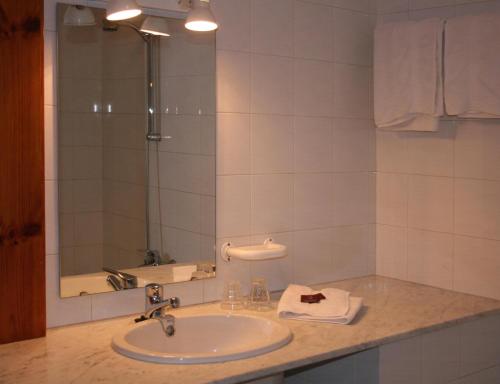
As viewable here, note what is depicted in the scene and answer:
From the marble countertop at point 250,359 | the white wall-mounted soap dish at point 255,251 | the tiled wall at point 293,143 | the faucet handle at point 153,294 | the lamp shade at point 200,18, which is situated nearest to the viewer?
the marble countertop at point 250,359

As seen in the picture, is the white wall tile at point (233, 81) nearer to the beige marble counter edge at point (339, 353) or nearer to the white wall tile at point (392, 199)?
the white wall tile at point (392, 199)

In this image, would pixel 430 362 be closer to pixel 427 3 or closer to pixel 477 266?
pixel 477 266

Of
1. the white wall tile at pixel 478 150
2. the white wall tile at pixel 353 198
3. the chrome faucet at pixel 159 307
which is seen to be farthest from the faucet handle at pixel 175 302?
the white wall tile at pixel 478 150

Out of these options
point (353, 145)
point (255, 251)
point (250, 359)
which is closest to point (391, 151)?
point (353, 145)

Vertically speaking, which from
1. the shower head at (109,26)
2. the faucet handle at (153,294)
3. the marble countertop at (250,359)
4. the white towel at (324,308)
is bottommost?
the marble countertop at (250,359)

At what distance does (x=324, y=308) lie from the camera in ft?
Answer: 7.92

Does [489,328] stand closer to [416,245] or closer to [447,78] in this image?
[416,245]

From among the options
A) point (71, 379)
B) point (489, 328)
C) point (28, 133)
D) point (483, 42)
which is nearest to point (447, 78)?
point (483, 42)

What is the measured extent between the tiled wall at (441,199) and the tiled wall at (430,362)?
209 millimetres

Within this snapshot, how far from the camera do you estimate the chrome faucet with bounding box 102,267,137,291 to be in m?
2.34

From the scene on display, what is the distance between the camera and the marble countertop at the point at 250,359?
1859 mm

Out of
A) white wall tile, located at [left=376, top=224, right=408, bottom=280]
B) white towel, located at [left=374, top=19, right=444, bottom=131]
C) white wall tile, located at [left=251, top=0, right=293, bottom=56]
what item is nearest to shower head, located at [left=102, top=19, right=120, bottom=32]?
white wall tile, located at [left=251, top=0, right=293, bottom=56]

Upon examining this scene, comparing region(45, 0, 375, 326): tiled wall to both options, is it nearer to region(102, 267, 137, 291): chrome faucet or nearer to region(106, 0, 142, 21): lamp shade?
region(102, 267, 137, 291): chrome faucet

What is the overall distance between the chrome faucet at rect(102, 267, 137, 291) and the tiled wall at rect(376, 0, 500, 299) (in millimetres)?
1207
